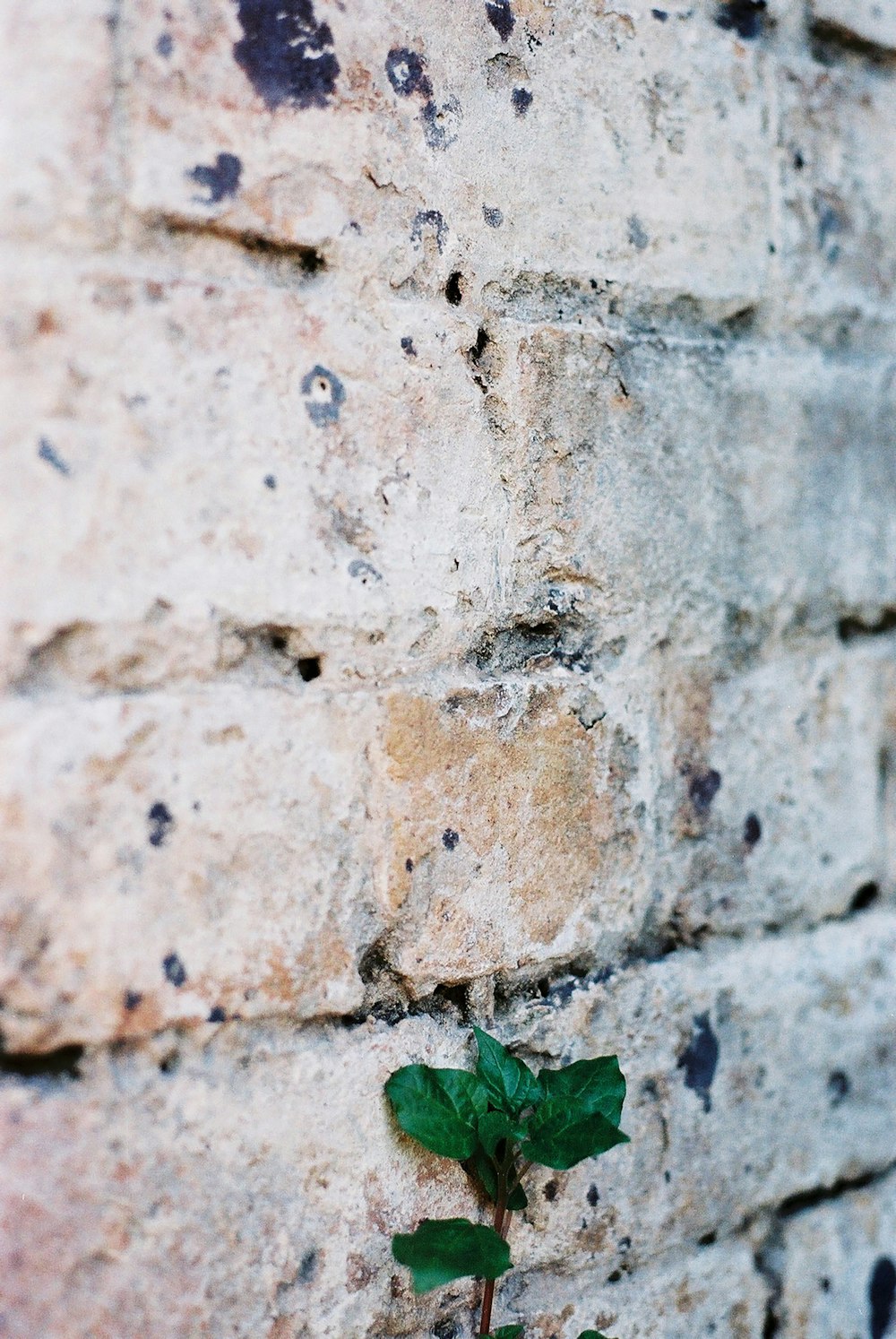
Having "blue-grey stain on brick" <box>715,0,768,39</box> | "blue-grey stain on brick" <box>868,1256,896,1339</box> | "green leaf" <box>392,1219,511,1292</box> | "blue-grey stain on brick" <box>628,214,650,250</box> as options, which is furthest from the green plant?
"blue-grey stain on brick" <box>715,0,768,39</box>

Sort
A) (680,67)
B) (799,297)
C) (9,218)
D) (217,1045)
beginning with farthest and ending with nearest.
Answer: (799,297), (680,67), (217,1045), (9,218)

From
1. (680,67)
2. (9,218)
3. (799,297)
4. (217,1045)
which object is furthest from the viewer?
(799,297)

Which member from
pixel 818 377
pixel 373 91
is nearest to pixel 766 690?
pixel 818 377

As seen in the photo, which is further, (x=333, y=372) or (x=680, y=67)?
(x=680, y=67)

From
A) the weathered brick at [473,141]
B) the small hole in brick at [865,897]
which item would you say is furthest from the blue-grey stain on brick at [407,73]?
the small hole in brick at [865,897]

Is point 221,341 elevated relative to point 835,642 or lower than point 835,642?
elevated

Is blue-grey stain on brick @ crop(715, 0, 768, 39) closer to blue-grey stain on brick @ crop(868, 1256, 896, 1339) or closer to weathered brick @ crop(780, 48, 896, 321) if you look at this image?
weathered brick @ crop(780, 48, 896, 321)

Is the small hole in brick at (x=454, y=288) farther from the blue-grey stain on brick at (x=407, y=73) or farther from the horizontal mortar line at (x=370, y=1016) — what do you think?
the horizontal mortar line at (x=370, y=1016)

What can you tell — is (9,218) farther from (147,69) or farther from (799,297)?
(799,297)
